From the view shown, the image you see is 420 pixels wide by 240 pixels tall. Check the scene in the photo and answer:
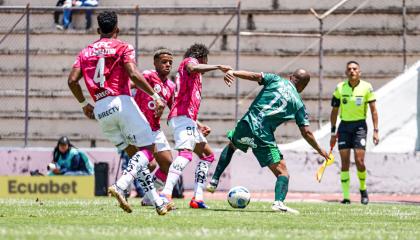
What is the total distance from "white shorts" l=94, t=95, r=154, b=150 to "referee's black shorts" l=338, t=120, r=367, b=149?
25.5 ft

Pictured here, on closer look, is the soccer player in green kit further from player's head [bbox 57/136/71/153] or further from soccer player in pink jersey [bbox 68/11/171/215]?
player's head [bbox 57/136/71/153]

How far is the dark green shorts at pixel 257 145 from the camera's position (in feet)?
47.6

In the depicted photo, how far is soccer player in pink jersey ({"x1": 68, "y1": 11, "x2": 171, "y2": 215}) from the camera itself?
1265 centimetres

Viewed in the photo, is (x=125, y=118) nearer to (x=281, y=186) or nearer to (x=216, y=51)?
(x=281, y=186)

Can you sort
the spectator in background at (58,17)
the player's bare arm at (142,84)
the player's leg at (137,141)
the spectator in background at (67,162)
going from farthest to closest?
the spectator in background at (58,17) → the spectator in background at (67,162) → the player's leg at (137,141) → the player's bare arm at (142,84)

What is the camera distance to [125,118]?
41.5ft

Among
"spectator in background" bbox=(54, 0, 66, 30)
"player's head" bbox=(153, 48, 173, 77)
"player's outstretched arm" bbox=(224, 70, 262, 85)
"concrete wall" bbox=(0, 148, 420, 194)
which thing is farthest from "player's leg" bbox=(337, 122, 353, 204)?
"spectator in background" bbox=(54, 0, 66, 30)

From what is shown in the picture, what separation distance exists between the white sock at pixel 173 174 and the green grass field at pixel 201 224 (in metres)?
0.35

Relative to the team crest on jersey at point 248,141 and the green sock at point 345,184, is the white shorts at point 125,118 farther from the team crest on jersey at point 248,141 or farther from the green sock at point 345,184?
the green sock at point 345,184

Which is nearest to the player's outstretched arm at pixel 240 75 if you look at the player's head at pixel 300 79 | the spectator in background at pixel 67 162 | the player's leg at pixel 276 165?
the player's head at pixel 300 79

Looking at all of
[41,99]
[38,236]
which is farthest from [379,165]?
[38,236]

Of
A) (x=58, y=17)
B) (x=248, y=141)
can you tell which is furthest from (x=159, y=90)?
(x=58, y=17)

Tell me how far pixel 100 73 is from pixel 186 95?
280 centimetres

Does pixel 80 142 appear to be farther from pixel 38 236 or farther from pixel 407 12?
pixel 38 236
